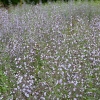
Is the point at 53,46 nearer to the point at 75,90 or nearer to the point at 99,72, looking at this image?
the point at 99,72

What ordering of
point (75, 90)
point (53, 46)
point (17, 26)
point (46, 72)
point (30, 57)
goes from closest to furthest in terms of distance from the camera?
point (75, 90), point (46, 72), point (30, 57), point (53, 46), point (17, 26)

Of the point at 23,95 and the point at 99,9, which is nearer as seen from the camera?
the point at 23,95

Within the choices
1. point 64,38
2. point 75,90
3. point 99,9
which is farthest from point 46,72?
point 99,9

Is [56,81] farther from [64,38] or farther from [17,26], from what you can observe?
[17,26]

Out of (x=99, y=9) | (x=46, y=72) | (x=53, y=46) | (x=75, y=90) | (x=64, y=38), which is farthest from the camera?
(x=99, y=9)

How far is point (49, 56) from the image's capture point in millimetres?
4426

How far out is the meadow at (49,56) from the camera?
3.46 m

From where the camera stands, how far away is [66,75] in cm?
376

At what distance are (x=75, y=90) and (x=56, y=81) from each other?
280mm

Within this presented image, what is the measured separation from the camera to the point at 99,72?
156 inches

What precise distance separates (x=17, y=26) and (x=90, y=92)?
2.78 metres

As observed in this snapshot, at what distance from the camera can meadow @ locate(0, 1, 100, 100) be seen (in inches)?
136

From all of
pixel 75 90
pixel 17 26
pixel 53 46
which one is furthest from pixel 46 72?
pixel 17 26

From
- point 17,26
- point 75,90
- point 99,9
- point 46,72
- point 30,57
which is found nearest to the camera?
point 75,90
